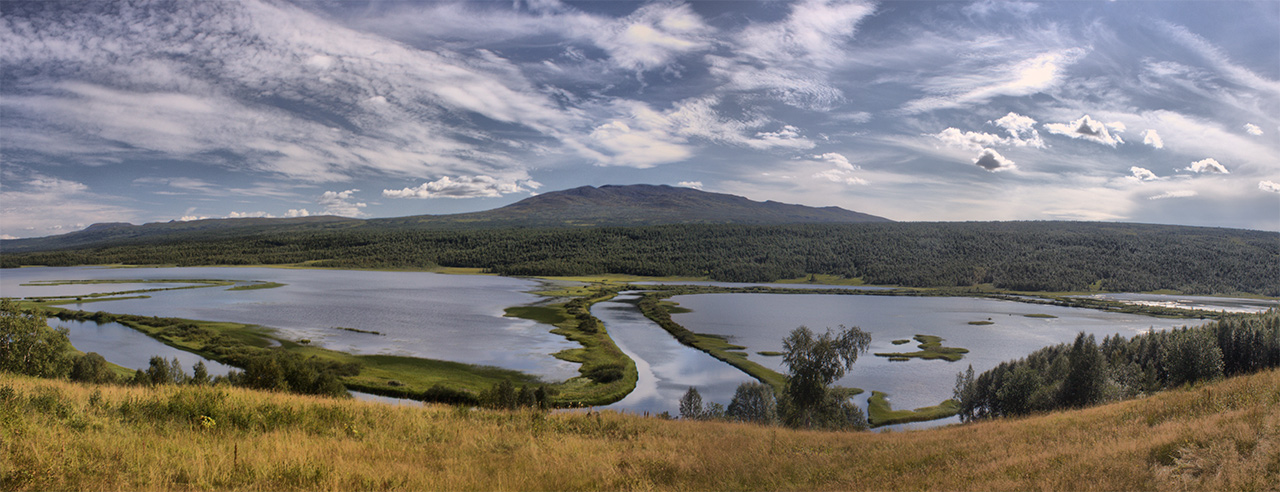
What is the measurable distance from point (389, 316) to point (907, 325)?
82.2 m

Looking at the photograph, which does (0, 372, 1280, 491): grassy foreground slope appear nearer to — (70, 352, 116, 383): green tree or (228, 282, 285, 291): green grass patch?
(70, 352, 116, 383): green tree

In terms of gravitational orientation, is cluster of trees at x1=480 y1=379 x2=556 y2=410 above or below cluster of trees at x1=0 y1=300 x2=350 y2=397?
below

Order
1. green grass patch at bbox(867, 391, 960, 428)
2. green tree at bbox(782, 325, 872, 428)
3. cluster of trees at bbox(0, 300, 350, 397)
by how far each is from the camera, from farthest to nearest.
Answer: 1. green grass patch at bbox(867, 391, 960, 428)
2. green tree at bbox(782, 325, 872, 428)
3. cluster of trees at bbox(0, 300, 350, 397)

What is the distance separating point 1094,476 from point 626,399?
131 feet

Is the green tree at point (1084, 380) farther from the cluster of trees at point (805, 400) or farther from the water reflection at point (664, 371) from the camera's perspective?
the water reflection at point (664, 371)

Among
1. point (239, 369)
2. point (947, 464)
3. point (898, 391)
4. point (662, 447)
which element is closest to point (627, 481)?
point (662, 447)

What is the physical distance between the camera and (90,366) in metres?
38.0

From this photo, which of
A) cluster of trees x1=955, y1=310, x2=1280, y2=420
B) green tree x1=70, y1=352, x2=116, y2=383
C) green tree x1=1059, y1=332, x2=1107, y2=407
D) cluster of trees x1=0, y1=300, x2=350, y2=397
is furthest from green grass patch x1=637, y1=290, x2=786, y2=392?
green tree x1=70, y1=352, x2=116, y2=383

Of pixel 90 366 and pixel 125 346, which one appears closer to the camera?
pixel 90 366

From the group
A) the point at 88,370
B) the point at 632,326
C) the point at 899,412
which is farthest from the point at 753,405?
the point at 88,370

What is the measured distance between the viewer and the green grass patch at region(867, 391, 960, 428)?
143ft

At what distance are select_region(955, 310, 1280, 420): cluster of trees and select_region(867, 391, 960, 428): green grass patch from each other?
1360 millimetres

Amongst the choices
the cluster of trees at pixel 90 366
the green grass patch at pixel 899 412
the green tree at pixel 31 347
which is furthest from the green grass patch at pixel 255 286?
the green grass patch at pixel 899 412

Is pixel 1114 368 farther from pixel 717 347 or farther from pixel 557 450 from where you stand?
pixel 557 450
